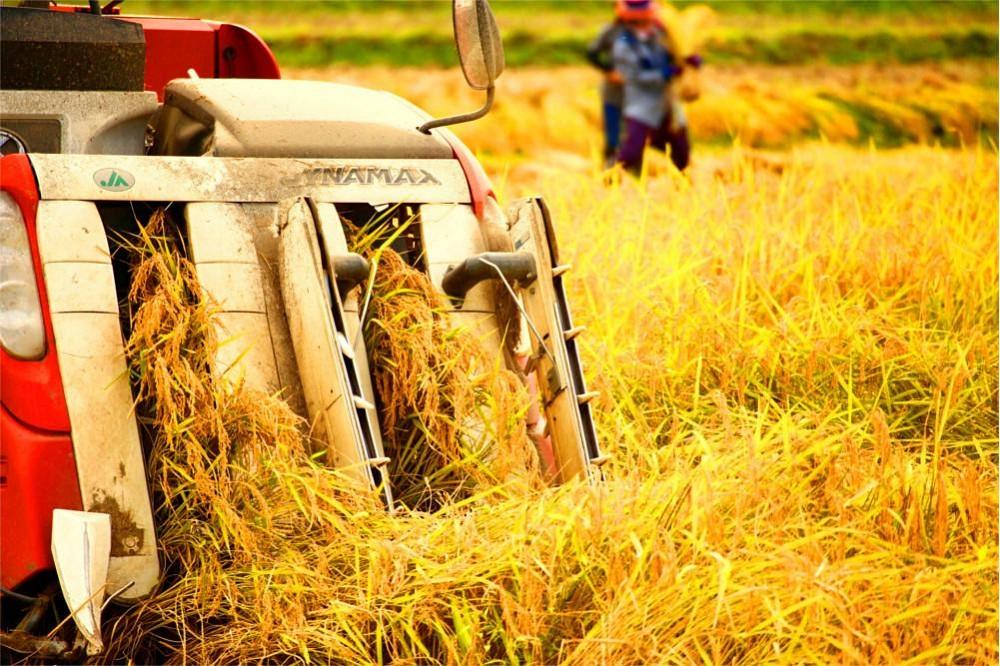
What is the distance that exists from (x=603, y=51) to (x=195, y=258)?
25.0 feet

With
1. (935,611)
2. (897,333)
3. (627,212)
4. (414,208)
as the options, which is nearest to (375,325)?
(414,208)

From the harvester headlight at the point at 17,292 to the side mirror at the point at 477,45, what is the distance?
954mm

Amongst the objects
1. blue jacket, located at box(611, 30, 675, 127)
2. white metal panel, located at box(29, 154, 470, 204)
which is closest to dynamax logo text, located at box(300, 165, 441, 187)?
white metal panel, located at box(29, 154, 470, 204)

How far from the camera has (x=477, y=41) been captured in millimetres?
3244

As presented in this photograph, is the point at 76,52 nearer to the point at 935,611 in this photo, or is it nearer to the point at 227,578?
the point at 227,578

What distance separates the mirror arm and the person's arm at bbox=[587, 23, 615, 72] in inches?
273

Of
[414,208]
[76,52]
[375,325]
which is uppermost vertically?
[76,52]

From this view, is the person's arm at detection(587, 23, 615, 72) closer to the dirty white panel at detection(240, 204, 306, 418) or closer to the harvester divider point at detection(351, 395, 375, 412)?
the dirty white panel at detection(240, 204, 306, 418)

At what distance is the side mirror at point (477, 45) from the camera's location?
10.5 ft

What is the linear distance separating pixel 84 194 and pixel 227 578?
2.79 feet

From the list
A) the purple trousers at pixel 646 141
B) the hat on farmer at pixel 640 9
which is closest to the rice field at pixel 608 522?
the purple trousers at pixel 646 141

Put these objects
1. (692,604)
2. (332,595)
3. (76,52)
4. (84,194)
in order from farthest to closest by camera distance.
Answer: (76,52)
(84,194)
(332,595)
(692,604)

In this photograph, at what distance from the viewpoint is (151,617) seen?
2.86 meters

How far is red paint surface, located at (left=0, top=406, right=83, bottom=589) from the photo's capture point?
2.82m
